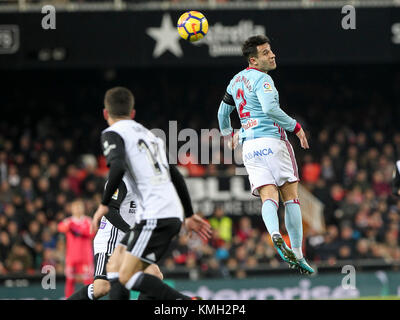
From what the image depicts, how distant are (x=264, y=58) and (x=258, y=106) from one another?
507 mm

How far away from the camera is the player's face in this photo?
852 centimetres

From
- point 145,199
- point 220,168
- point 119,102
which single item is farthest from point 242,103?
point 220,168

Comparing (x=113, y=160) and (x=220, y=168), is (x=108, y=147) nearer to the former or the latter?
(x=113, y=160)

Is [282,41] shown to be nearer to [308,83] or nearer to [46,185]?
[308,83]

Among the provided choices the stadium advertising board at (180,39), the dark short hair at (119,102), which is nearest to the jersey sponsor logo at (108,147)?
the dark short hair at (119,102)

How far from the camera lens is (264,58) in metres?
8.52

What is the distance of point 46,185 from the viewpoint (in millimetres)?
17734

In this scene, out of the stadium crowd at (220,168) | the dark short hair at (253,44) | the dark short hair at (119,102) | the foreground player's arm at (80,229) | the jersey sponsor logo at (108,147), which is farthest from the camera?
the stadium crowd at (220,168)

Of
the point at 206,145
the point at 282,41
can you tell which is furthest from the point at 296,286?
the point at 282,41

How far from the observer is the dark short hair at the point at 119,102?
706 centimetres

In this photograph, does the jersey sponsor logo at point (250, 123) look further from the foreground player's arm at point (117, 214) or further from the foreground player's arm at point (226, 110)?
the foreground player's arm at point (117, 214)

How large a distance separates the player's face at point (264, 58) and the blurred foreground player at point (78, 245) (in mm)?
6241

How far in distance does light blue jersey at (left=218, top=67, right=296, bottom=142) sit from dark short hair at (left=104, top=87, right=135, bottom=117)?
1717 mm
